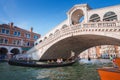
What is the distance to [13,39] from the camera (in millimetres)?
21172

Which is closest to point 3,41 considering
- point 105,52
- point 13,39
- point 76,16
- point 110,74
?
point 13,39

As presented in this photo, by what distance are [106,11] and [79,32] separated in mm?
3595

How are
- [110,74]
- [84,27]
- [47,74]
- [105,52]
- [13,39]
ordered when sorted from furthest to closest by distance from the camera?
1. [105,52]
2. [13,39]
3. [84,27]
4. [47,74]
5. [110,74]

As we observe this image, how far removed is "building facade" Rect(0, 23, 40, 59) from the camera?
65.1 feet

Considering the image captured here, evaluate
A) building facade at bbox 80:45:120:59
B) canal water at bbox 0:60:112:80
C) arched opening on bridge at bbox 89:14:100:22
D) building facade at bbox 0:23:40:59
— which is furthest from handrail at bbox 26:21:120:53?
building facade at bbox 80:45:120:59

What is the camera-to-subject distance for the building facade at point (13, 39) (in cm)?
1986

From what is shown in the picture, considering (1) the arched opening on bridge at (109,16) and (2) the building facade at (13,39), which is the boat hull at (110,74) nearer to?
(1) the arched opening on bridge at (109,16)

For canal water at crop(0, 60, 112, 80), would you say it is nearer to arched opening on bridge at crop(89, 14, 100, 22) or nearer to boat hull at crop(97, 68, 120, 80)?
boat hull at crop(97, 68, 120, 80)

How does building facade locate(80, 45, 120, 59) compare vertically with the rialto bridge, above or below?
below

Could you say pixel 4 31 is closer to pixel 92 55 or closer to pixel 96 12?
pixel 96 12

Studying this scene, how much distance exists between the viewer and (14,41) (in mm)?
21359

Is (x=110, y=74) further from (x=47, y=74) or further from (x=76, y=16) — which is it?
(x=76, y=16)

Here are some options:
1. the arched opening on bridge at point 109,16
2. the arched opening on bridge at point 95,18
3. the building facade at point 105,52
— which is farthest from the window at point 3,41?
the building facade at point 105,52

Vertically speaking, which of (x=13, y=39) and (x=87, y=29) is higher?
(x=13, y=39)
